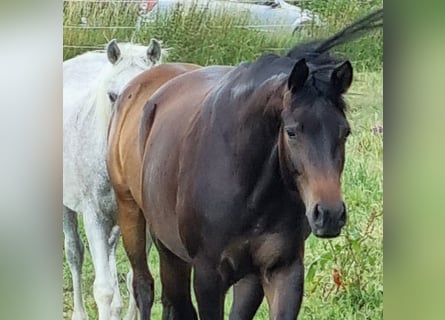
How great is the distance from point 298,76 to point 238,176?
187 millimetres

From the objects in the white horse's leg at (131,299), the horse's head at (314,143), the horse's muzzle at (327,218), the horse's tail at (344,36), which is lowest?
the white horse's leg at (131,299)

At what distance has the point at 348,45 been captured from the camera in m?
1.22

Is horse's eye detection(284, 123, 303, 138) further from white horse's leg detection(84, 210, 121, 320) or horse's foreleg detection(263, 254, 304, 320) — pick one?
white horse's leg detection(84, 210, 121, 320)

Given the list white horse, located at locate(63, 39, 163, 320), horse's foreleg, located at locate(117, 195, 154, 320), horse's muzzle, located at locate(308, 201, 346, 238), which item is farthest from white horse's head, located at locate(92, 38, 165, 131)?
horse's muzzle, located at locate(308, 201, 346, 238)

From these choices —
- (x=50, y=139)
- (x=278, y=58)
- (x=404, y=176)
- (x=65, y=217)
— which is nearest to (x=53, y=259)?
(x=65, y=217)

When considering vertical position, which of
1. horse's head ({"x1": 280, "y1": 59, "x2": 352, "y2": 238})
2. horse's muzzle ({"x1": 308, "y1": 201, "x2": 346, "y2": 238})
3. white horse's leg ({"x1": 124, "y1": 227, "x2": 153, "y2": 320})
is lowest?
white horse's leg ({"x1": 124, "y1": 227, "x2": 153, "y2": 320})

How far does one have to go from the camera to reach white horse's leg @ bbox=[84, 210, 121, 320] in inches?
49.1

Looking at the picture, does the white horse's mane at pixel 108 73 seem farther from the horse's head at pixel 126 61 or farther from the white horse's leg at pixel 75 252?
the white horse's leg at pixel 75 252

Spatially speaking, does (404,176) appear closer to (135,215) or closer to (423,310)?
(423,310)

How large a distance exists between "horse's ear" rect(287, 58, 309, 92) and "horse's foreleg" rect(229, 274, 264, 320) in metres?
0.32

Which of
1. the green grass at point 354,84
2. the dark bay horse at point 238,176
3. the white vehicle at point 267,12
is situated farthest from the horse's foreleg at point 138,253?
the white vehicle at point 267,12

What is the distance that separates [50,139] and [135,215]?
193mm

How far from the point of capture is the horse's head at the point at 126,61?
1241 mm

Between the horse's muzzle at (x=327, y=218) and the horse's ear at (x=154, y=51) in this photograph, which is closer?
the horse's muzzle at (x=327, y=218)
